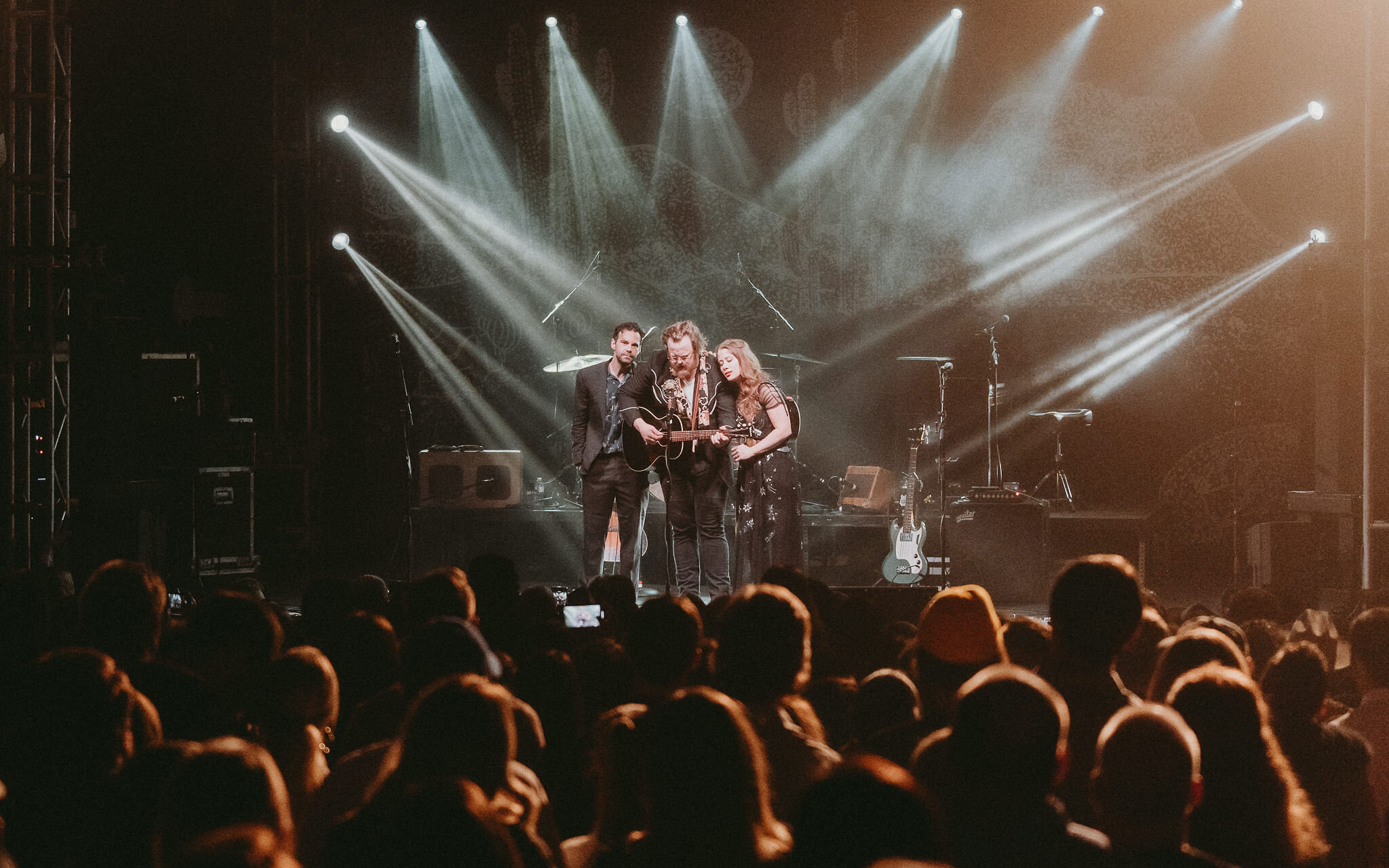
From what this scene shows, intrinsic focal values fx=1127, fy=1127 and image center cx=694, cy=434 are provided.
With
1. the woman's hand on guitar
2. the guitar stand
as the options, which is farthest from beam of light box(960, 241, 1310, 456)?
the woman's hand on guitar

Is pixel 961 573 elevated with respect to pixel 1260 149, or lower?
lower

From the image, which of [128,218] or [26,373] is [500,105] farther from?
[26,373]

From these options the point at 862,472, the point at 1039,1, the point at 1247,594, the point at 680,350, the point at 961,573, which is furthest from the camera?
the point at 1039,1

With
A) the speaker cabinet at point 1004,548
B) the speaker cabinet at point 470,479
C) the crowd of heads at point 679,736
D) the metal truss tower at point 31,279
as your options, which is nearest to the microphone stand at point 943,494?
the speaker cabinet at point 1004,548

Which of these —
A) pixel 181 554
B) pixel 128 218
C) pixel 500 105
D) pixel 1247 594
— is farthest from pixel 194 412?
pixel 1247 594

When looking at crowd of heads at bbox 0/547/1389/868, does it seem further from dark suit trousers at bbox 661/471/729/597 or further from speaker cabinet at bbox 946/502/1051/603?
speaker cabinet at bbox 946/502/1051/603

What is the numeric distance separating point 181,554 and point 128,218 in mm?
4286

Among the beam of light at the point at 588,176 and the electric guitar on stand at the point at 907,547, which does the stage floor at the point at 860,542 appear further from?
the beam of light at the point at 588,176

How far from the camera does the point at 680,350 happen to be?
771 centimetres

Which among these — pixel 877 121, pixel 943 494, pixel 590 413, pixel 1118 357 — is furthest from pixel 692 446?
pixel 1118 357

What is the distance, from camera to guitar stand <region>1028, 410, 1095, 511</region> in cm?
1262

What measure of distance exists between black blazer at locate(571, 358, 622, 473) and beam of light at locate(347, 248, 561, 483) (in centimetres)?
551

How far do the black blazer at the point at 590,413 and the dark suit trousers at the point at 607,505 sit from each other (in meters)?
0.10

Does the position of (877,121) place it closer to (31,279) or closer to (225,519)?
(225,519)
